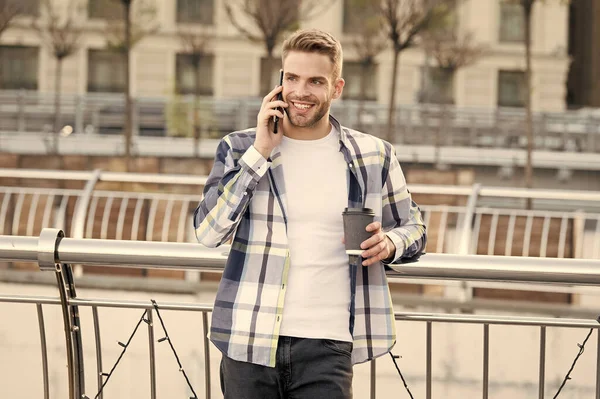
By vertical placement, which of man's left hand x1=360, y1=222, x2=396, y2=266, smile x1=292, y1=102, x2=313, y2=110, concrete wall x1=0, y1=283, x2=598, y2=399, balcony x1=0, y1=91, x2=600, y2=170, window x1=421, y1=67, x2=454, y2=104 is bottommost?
concrete wall x1=0, y1=283, x2=598, y2=399

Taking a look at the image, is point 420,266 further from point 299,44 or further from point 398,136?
point 398,136

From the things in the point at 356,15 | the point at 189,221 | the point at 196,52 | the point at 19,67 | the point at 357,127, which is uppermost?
the point at 356,15

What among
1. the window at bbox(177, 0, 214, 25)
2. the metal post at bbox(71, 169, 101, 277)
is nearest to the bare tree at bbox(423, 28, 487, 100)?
the window at bbox(177, 0, 214, 25)

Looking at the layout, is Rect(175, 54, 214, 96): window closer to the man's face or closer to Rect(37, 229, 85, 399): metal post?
Rect(37, 229, 85, 399): metal post

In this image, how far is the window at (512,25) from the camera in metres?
34.9

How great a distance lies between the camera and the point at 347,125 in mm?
22797

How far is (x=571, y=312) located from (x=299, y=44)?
7.96m

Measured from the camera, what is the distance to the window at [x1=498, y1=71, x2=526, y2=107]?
3531cm

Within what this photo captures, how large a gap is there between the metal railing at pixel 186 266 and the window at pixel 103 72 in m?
31.1

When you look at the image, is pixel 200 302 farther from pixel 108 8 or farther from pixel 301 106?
pixel 108 8

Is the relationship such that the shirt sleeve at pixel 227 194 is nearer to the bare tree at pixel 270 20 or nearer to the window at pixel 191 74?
the bare tree at pixel 270 20

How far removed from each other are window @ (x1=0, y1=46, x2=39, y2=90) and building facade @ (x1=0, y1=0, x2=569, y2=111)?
0.03 meters

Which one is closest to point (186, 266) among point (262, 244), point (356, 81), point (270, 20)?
point (262, 244)

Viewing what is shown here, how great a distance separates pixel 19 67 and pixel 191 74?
237 inches
